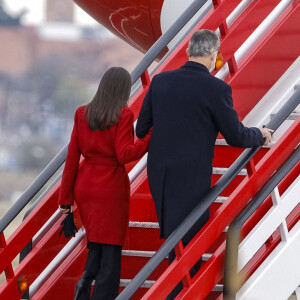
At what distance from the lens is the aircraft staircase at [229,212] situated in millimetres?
2820

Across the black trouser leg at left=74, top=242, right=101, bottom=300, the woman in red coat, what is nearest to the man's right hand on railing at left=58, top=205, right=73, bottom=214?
the woman in red coat

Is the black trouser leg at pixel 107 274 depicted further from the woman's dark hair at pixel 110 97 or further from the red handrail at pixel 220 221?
the woman's dark hair at pixel 110 97

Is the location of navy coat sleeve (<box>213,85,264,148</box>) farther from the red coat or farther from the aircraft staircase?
the red coat

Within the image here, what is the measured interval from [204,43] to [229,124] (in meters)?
0.32

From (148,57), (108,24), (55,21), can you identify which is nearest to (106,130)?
(148,57)

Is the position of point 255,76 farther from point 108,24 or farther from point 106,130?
point 108,24

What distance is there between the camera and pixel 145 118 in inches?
115

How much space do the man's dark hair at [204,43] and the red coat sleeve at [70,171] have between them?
0.59 meters

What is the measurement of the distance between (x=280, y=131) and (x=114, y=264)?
120 centimetres

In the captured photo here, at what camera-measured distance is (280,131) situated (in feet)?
12.3

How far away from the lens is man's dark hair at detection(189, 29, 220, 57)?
279cm

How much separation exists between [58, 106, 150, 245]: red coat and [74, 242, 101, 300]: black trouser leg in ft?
0.20

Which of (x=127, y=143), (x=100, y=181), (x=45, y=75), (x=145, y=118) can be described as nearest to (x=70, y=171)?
(x=100, y=181)

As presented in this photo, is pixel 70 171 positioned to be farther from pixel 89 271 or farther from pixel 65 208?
pixel 89 271
